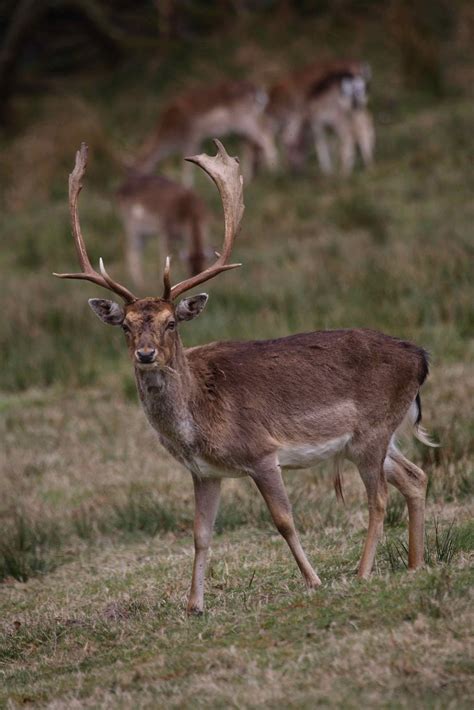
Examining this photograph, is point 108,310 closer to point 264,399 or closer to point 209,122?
point 264,399

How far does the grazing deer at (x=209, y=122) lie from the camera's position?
65.3ft

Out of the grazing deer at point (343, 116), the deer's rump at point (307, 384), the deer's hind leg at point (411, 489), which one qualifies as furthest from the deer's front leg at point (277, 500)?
the grazing deer at point (343, 116)

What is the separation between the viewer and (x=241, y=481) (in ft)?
31.0

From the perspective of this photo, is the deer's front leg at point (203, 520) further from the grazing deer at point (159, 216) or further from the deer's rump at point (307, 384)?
the grazing deer at point (159, 216)

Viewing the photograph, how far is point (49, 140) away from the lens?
20.1 m

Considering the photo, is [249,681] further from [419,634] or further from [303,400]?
[303,400]

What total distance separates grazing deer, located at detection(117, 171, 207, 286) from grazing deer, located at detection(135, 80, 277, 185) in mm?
2709

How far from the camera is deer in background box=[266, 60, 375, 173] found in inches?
745

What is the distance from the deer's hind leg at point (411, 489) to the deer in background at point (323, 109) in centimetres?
1195

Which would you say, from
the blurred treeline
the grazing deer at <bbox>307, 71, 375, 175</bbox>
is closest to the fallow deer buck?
the grazing deer at <bbox>307, 71, 375, 175</bbox>

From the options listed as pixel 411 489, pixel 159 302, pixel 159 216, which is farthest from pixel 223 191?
pixel 159 216

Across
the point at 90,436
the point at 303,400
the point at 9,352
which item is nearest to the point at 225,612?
the point at 303,400

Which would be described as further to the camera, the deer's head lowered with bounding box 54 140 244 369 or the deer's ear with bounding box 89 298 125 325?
the deer's ear with bounding box 89 298 125 325

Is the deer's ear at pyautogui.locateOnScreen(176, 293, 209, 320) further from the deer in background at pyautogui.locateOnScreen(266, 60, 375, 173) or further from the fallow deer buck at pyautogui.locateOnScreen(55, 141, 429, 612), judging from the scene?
the deer in background at pyautogui.locateOnScreen(266, 60, 375, 173)
